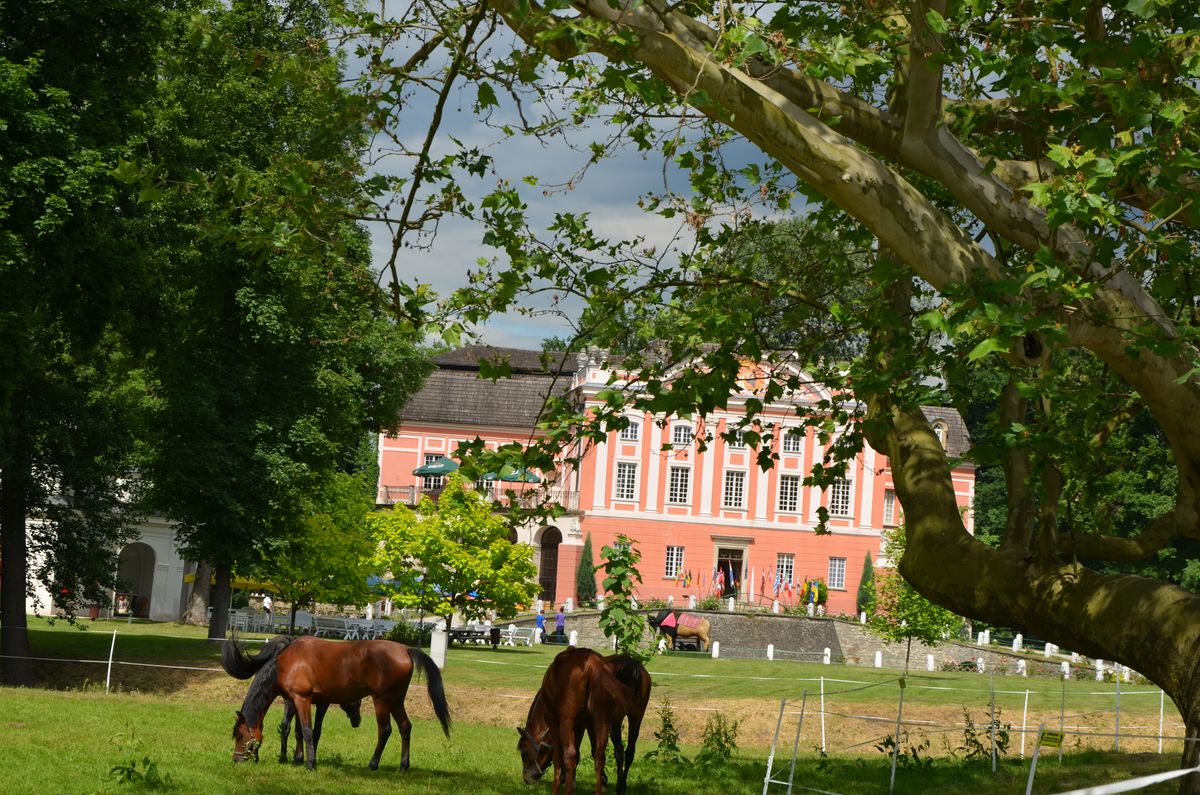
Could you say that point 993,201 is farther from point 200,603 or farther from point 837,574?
point 837,574

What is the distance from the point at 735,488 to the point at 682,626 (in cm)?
1706

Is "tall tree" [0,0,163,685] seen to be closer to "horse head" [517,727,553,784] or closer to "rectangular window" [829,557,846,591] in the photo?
"horse head" [517,727,553,784]

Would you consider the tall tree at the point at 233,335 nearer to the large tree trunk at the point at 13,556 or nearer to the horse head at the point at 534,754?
the large tree trunk at the point at 13,556

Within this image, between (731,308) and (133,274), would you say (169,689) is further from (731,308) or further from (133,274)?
(731,308)

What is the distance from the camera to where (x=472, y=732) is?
19922 millimetres

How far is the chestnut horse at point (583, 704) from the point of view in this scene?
1072cm

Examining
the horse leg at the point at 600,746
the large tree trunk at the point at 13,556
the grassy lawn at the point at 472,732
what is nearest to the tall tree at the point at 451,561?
the grassy lawn at the point at 472,732

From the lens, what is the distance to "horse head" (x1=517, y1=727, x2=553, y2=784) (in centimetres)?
1135

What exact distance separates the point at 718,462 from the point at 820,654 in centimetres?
1709

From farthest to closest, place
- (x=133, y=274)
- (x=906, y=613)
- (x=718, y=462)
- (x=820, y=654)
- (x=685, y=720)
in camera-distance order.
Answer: (x=718, y=462)
(x=820, y=654)
(x=906, y=613)
(x=685, y=720)
(x=133, y=274)

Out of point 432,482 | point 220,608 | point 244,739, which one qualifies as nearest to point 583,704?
point 244,739

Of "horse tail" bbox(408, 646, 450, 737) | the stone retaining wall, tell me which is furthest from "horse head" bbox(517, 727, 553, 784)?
the stone retaining wall

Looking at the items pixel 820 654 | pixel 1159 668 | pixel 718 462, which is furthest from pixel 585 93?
pixel 718 462

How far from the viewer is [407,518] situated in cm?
3881
